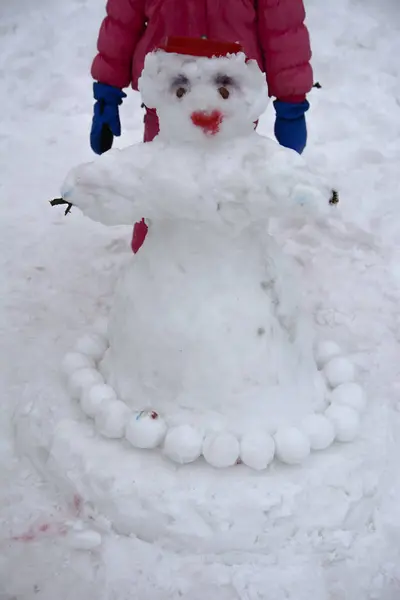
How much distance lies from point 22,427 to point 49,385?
0.12m

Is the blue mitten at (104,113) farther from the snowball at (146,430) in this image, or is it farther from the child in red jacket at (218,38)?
the snowball at (146,430)

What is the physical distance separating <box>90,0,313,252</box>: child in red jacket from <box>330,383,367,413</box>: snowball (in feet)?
2.10

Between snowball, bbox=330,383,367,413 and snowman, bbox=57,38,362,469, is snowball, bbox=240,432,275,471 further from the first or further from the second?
snowball, bbox=330,383,367,413

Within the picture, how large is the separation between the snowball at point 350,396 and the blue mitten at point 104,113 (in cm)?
92

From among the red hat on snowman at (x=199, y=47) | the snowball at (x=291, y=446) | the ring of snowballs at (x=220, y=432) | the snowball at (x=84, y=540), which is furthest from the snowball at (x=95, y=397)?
the red hat on snowman at (x=199, y=47)

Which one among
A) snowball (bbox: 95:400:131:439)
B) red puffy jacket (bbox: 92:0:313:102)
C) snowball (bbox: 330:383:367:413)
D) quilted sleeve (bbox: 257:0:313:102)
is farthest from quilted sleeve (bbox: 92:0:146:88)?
snowball (bbox: 330:383:367:413)

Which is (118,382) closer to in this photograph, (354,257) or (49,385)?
(49,385)

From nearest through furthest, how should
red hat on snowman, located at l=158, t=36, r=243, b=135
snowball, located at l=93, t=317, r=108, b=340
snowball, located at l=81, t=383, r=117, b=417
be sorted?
red hat on snowman, located at l=158, t=36, r=243, b=135, snowball, located at l=81, t=383, r=117, b=417, snowball, located at l=93, t=317, r=108, b=340

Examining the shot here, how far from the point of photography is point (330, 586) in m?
1.36

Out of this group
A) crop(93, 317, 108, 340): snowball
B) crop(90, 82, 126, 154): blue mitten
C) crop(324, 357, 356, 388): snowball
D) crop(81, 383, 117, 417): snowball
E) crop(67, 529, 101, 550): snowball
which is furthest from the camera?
crop(90, 82, 126, 154): blue mitten

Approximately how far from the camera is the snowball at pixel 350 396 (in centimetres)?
158

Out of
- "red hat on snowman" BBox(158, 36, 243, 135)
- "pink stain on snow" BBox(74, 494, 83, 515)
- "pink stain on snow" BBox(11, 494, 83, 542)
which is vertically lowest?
"pink stain on snow" BBox(11, 494, 83, 542)

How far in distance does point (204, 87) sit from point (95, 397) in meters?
0.70

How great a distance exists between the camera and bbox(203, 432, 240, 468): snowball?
142cm
